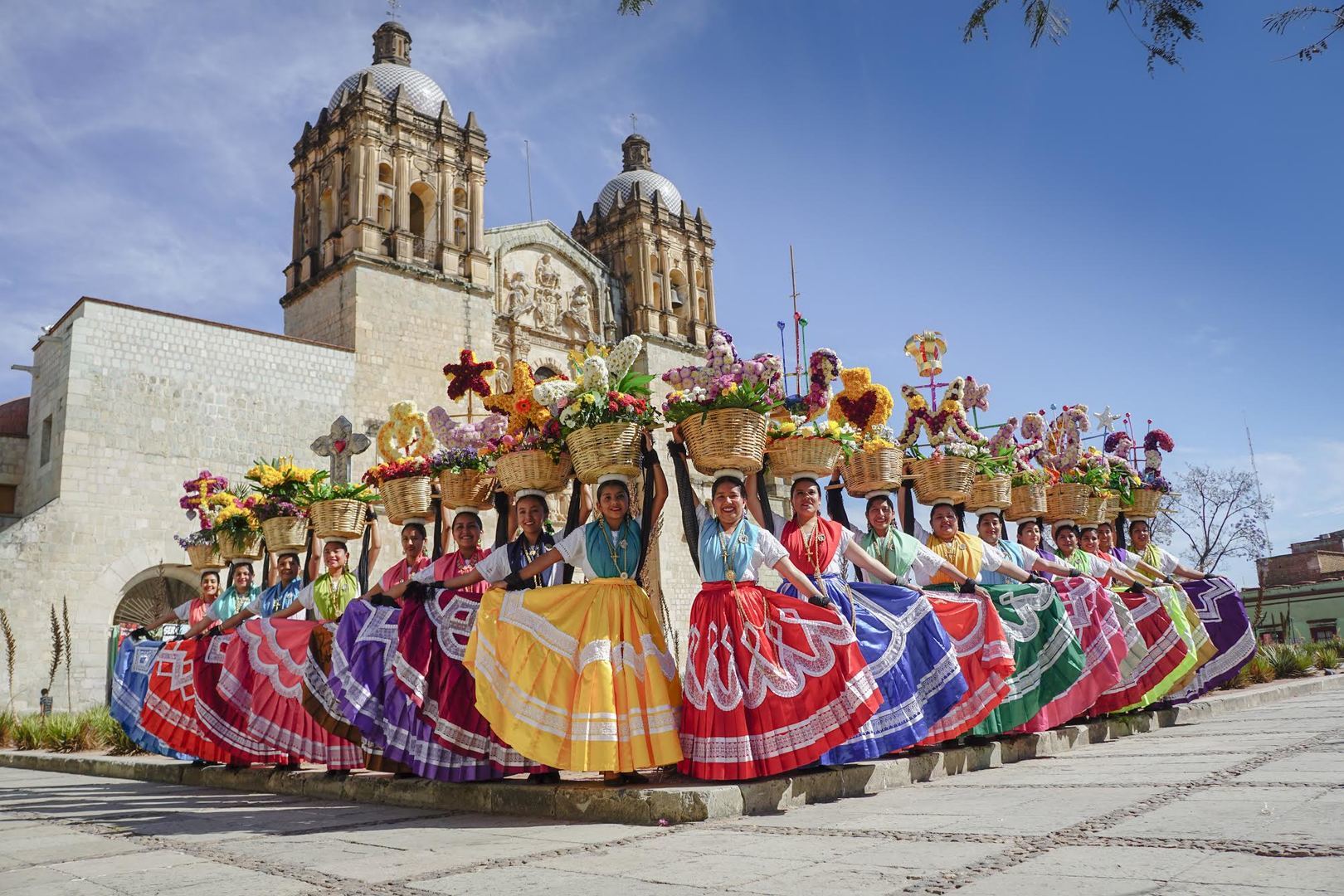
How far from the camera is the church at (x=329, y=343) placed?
58.0 ft

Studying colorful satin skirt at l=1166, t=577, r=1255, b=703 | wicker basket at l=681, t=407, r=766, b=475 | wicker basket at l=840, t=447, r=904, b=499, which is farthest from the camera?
colorful satin skirt at l=1166, t=577, r=1255, b=703

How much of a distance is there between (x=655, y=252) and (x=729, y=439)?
28465 mm

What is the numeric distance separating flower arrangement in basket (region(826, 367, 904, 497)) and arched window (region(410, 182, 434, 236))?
2068 cm

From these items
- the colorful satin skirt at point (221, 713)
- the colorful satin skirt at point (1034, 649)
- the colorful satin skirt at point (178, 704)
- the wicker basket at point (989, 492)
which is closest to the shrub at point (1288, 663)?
the wicker basket at point (989, 492)

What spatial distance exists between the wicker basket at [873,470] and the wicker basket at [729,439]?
4.97ft

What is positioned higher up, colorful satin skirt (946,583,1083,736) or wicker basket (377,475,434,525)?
wicker basket (377,475,434,525)

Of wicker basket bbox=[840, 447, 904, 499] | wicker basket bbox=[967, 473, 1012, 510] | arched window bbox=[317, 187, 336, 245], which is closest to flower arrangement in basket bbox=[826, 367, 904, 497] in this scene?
wicker basket bbox=[840, 447, 904, 499]

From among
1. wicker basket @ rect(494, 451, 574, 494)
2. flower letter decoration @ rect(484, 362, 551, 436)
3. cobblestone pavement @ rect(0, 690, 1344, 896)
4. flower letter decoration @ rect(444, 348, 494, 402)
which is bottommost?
cobblestone pavement @ rect(0, 690, 1344, 896)

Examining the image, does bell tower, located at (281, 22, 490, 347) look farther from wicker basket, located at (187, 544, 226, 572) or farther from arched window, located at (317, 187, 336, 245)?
wicker basket, located at (187, 544, 226, 572)

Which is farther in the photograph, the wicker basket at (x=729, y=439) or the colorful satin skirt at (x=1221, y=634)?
the colorful satin skirt at (x=1221, y=634)

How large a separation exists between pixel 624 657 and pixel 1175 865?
2850 millimetres

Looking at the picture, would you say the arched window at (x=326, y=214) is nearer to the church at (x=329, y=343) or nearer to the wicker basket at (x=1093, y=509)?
the church at (x=329, y=343)

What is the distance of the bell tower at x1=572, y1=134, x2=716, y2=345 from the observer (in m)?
32.5

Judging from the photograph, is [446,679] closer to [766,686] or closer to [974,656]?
[766,686]
